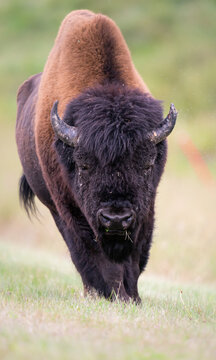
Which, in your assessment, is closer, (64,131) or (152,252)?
(64,131)

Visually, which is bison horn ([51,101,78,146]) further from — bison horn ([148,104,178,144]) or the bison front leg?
the bison front leg

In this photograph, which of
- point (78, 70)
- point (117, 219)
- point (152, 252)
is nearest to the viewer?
point (117, 219)

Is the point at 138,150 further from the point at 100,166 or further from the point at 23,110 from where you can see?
the point at 23,110

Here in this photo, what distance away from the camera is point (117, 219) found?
17.3 ft

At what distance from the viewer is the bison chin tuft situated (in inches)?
225

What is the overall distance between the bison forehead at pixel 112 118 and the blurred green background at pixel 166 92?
1.50 metres

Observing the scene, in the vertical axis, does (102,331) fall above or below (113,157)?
below

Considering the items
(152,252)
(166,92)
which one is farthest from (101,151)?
(166,92)

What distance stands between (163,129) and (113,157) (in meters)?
0.68

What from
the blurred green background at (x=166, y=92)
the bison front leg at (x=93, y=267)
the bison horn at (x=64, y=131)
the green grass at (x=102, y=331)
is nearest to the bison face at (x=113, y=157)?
the bison horn at (x=64, y=131)

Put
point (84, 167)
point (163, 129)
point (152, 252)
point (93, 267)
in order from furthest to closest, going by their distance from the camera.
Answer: point (152, 252), point (93, 267), point (163, 129), point (84, 167)

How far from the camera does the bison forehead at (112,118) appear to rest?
547cm

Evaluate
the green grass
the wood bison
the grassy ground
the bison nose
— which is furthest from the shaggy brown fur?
the green grass

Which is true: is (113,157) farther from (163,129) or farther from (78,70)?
(78,70)
